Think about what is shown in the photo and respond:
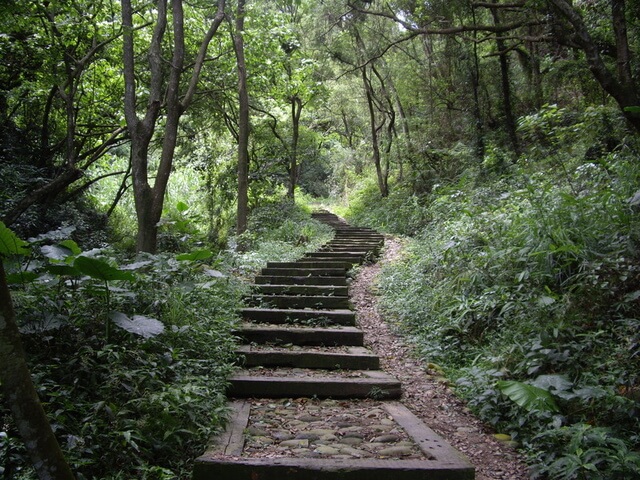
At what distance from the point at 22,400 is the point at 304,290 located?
5.30m

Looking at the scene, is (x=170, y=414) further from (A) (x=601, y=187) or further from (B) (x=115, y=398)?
(A) (x=601, y=187)

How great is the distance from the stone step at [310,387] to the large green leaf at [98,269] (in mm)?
1439

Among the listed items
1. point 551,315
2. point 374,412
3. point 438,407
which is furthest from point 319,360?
point 551,315

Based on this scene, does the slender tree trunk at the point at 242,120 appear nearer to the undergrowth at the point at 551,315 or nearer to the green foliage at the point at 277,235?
the green foliage at the point at 277,235

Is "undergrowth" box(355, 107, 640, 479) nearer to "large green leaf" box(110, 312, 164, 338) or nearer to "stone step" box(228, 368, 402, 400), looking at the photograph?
"stone step" box(228, 368, 402, 400)

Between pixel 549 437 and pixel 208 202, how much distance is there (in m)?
14.1

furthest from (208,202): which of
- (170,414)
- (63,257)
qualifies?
(170,414)

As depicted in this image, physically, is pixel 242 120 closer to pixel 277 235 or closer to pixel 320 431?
pixel 277 235

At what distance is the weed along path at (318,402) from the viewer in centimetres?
287

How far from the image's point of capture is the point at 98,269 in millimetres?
3316

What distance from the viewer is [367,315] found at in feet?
22.6

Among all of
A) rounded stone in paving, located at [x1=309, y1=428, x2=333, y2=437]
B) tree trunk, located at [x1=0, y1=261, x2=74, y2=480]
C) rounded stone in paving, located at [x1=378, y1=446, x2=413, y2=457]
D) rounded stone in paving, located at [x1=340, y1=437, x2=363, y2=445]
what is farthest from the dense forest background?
rounded stone in paving, located at [x1=340, y1=437, x2=363, y2=445]

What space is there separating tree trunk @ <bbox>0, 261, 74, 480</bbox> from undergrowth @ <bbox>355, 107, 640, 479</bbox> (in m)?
2.63

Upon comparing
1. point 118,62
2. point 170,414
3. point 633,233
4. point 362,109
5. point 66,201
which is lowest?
point 170,414
